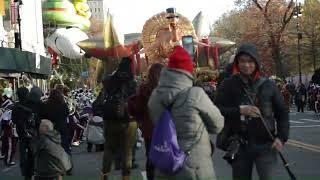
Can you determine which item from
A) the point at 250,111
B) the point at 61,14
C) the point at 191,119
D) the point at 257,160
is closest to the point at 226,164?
the point at 257,160

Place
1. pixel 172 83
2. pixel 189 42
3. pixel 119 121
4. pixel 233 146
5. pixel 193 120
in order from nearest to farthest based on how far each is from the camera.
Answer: pixel 193 120 < pixel 172 83 < pixel 233 146 < pixel 119 121 < pixel 189 42

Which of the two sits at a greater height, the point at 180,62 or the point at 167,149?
the point at 180,62

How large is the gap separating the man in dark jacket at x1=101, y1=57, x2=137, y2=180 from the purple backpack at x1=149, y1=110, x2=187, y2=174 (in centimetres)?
364

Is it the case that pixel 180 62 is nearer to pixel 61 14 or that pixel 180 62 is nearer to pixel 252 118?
pixel 252 118

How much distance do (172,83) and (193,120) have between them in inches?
15.0

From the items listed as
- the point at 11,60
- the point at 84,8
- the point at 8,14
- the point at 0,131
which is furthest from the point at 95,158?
the point at 84,8

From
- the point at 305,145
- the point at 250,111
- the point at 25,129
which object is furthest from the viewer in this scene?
the point at 305,145

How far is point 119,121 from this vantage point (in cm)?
916

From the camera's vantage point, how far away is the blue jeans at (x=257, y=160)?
19.8ft

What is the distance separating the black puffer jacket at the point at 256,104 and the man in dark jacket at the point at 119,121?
3.13 m

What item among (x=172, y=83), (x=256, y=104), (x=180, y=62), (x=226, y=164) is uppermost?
(x=180, y=62)

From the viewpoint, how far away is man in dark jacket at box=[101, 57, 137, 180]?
9125mm

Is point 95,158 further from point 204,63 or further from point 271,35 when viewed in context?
point 271,35

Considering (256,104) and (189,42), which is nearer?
(256,104)
